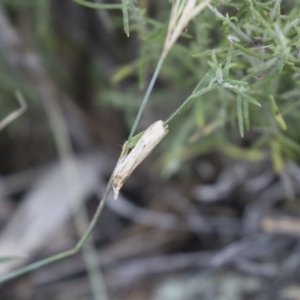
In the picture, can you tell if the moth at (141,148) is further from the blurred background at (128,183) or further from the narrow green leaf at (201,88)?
the blurred background at (128,183)

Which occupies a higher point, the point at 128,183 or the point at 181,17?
the point at 128,183

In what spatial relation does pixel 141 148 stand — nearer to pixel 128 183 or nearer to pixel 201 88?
pixel 201 88

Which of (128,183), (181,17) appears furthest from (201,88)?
(128,183)

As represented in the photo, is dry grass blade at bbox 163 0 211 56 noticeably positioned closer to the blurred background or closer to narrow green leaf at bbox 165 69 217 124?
narrow green leaf at bbox 165 69 217 124

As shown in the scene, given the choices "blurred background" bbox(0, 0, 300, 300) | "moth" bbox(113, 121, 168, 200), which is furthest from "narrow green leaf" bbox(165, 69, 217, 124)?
"blurred background" bbox(0, 0, 300, 300)

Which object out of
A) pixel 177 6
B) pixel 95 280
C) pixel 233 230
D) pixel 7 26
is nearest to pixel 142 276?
pixel 95 280

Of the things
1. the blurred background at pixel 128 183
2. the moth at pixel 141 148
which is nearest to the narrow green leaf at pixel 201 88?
the moth at pixel 141 148

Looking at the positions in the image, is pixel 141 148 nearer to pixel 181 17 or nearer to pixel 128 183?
pixel 181 17

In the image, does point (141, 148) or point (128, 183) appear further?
point (128, 183)

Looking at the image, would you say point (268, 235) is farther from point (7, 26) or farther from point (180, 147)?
point (7, 26)
